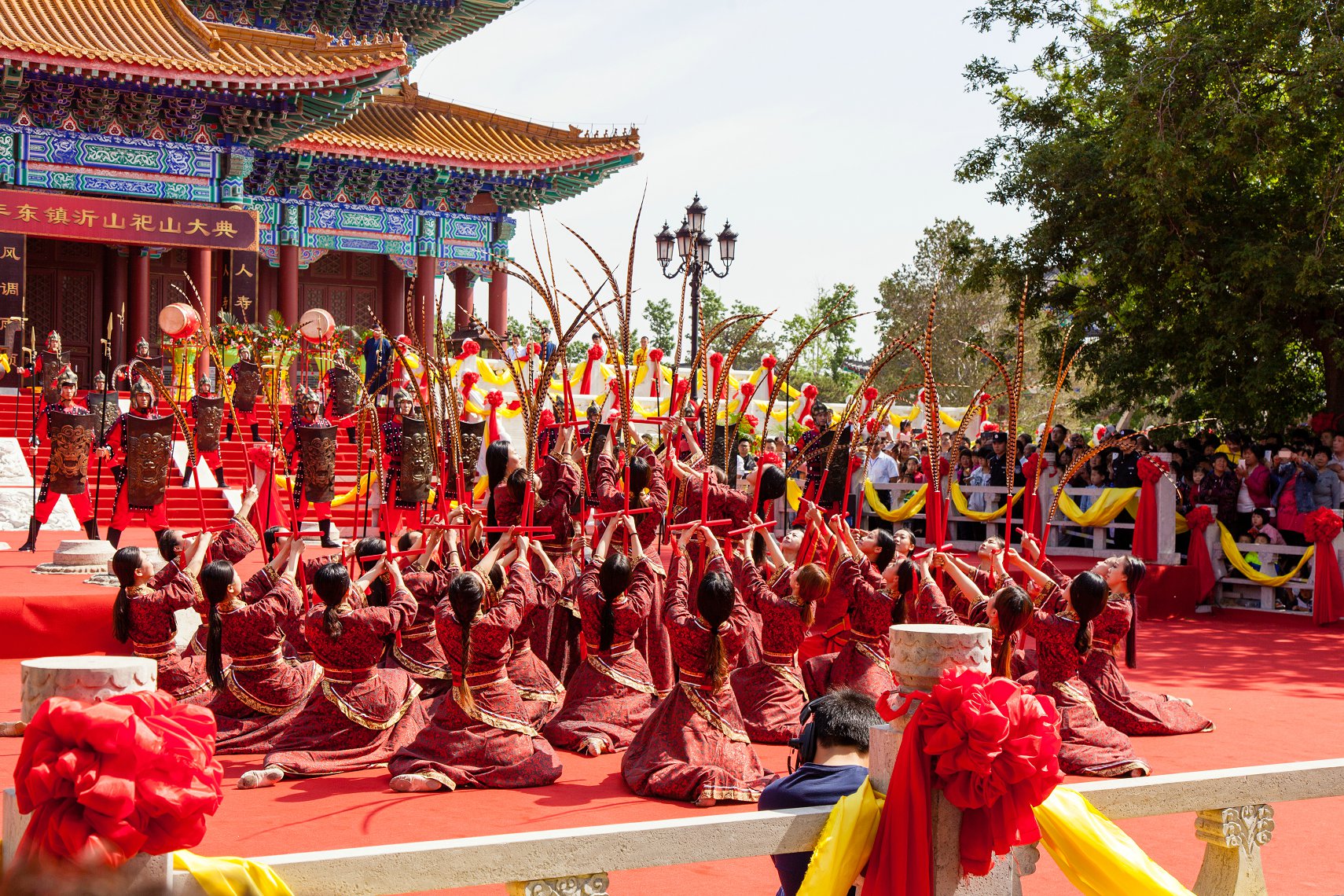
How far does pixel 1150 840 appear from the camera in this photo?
4.20 metres

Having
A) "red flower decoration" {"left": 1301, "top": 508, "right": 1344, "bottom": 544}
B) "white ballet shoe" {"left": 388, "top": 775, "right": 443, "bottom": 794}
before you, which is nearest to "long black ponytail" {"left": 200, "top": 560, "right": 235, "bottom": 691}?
"white ballet shoe" {"left": 388, "top": 775, "right": 443, "bottom": 794}

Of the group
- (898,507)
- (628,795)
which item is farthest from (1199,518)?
(628,795)

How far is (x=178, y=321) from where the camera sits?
508 inches

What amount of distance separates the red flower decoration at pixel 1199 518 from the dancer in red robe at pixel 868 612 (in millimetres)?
5468

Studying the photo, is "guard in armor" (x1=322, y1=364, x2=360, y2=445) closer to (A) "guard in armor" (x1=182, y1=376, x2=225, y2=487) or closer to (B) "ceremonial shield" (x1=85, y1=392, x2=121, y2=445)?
(A) "guard in armor" (x1=182, y1=376, x2=225, y2=487)

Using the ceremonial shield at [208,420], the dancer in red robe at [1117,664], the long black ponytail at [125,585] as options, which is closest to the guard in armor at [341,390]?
the ceremonial shield at [208,420]

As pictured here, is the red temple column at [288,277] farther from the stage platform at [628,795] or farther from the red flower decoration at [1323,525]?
the red flower decoration at [1323,525]

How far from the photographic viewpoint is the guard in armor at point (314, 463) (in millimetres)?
9852

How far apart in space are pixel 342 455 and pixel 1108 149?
7812mm

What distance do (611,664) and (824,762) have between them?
2610 millimetres

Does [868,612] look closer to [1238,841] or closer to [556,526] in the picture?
[556,526]

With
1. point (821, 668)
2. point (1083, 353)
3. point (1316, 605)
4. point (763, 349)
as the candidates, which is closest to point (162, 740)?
point (821, 668)

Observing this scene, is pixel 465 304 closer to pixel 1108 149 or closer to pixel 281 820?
pixel 1108 149

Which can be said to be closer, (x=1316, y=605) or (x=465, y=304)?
(x=1316, y=605)
